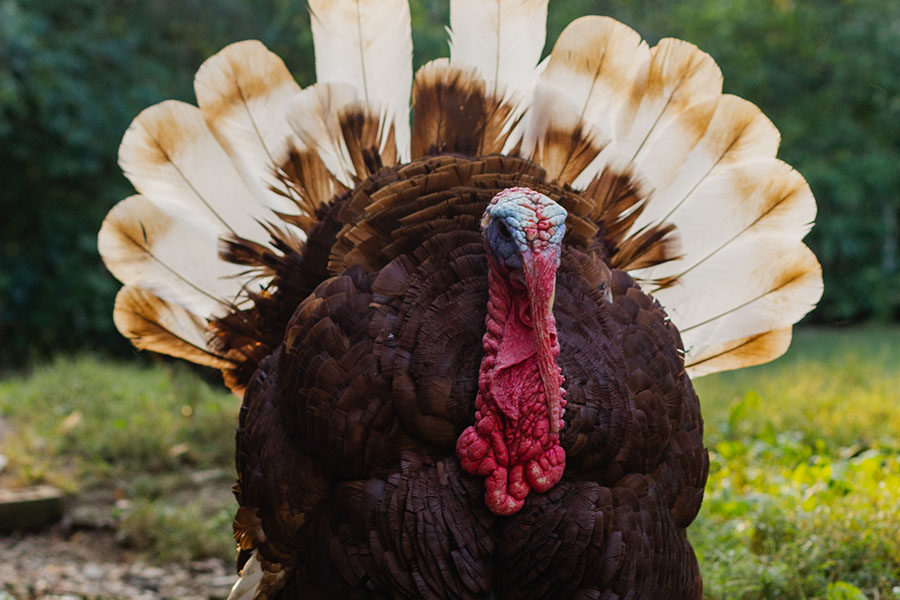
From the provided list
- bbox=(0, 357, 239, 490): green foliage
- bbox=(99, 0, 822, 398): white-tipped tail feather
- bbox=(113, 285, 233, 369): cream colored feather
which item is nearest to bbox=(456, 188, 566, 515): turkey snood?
bbox=(99, 0, 822, 398): white-tipped tail feather

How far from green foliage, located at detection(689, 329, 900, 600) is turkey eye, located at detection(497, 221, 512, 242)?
72.5 inches

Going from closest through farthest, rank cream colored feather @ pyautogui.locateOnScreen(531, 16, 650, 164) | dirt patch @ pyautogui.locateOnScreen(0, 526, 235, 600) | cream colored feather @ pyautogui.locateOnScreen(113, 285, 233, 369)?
cream colored feather @ pyautogui.locateOnScreen(531, 16, 650, 164) → cream colored feather @ pyautogui.locateOnScreen(113, 285, 233, 369) → dirt patch @ pyautogui.locateOnScreen(0, 526, 235, 600)

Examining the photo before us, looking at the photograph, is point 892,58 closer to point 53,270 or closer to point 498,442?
point 53,270

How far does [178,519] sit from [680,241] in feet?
9.94

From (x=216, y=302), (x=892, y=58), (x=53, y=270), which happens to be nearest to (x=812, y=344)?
(x=892, y=58)

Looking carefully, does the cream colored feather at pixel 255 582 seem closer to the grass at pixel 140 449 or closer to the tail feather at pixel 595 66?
the tail feather at pixel 595 66

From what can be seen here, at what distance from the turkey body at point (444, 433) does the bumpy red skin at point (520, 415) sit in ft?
0.16

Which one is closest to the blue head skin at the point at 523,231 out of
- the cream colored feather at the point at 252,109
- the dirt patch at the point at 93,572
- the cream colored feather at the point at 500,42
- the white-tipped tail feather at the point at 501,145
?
the white-tipped tail feather at the point at 501,145

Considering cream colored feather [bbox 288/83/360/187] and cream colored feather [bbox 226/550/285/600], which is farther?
cream colored feather [bbox 288/83/360/187]

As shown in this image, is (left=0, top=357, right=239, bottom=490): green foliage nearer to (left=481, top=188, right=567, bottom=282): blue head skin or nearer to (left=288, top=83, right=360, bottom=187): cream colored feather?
(left=288, top=83, right=360, bottom=187): cream colored feather

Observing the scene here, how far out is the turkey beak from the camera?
2.37 m

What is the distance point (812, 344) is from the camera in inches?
500

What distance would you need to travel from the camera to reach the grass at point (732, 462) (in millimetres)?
3594

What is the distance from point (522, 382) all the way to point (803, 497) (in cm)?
227
